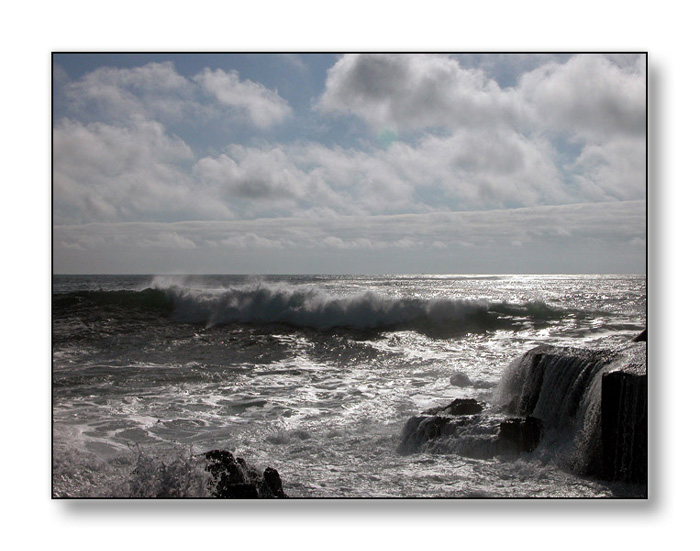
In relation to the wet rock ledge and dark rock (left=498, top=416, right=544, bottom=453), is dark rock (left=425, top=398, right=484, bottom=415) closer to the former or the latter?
the wet rock ledge

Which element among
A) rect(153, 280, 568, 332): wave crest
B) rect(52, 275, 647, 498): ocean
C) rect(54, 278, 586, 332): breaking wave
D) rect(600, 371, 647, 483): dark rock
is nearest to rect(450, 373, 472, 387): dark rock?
rect(52, 275, 647, 498): ocean

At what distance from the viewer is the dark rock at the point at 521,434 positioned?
327 cm

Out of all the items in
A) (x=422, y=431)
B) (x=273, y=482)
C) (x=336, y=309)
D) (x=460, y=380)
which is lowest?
(x=273, y=482)

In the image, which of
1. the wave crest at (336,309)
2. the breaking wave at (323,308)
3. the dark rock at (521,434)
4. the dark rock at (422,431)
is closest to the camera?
the dark rock at (521,434)

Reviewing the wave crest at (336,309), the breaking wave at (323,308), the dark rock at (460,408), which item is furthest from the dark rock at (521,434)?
the wave crest at (336,309)

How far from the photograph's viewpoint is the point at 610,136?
3322 mm

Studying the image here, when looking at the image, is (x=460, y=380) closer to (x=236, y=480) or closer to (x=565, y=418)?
(x=565, y=418)

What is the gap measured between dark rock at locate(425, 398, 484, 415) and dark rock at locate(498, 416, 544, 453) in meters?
0.45

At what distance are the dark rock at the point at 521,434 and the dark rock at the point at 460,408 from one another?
0.45 meters

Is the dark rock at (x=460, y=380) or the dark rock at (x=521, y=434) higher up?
the dark rock at (x=460, y=380)

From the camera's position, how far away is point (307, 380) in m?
4.71

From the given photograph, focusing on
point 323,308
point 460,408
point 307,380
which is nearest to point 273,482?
point 460,408

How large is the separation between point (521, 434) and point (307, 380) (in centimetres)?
203

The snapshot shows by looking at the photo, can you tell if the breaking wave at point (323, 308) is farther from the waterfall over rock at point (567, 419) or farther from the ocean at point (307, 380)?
the waterfall over rock at point (567, 419)
